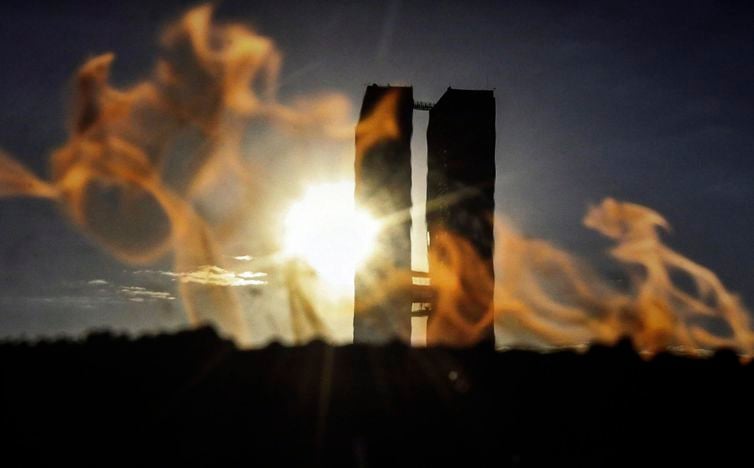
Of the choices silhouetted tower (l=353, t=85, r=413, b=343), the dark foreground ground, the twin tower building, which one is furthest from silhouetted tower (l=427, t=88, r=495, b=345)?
the dark foreground ground

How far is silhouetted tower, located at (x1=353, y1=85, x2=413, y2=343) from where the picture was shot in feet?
139

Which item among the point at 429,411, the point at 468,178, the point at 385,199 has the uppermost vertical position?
the point at 468,178

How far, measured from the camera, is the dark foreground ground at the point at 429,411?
859cm

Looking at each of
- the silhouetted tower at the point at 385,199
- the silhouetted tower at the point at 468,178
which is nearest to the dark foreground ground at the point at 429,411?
the silhouetted tower at the point at 385,199

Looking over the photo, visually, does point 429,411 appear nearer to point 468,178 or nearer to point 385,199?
point 385,199

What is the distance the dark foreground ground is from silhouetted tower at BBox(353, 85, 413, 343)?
32.1 m

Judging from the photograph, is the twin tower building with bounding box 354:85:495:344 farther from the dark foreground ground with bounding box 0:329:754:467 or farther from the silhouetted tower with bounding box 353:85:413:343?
the dark foreground ground with bounding box 0:329:754:467

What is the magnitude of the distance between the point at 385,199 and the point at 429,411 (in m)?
34.5

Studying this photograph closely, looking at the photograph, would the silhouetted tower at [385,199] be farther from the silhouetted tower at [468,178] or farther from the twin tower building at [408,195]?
the silhouetted tower at [468,178]

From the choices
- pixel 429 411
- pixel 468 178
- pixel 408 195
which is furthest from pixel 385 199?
pixel 429 411

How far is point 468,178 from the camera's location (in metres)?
43.5

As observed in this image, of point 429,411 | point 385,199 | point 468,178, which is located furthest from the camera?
point 468,178

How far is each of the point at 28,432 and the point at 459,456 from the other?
640cm

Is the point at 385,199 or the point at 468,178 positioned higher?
the point at 468,178
